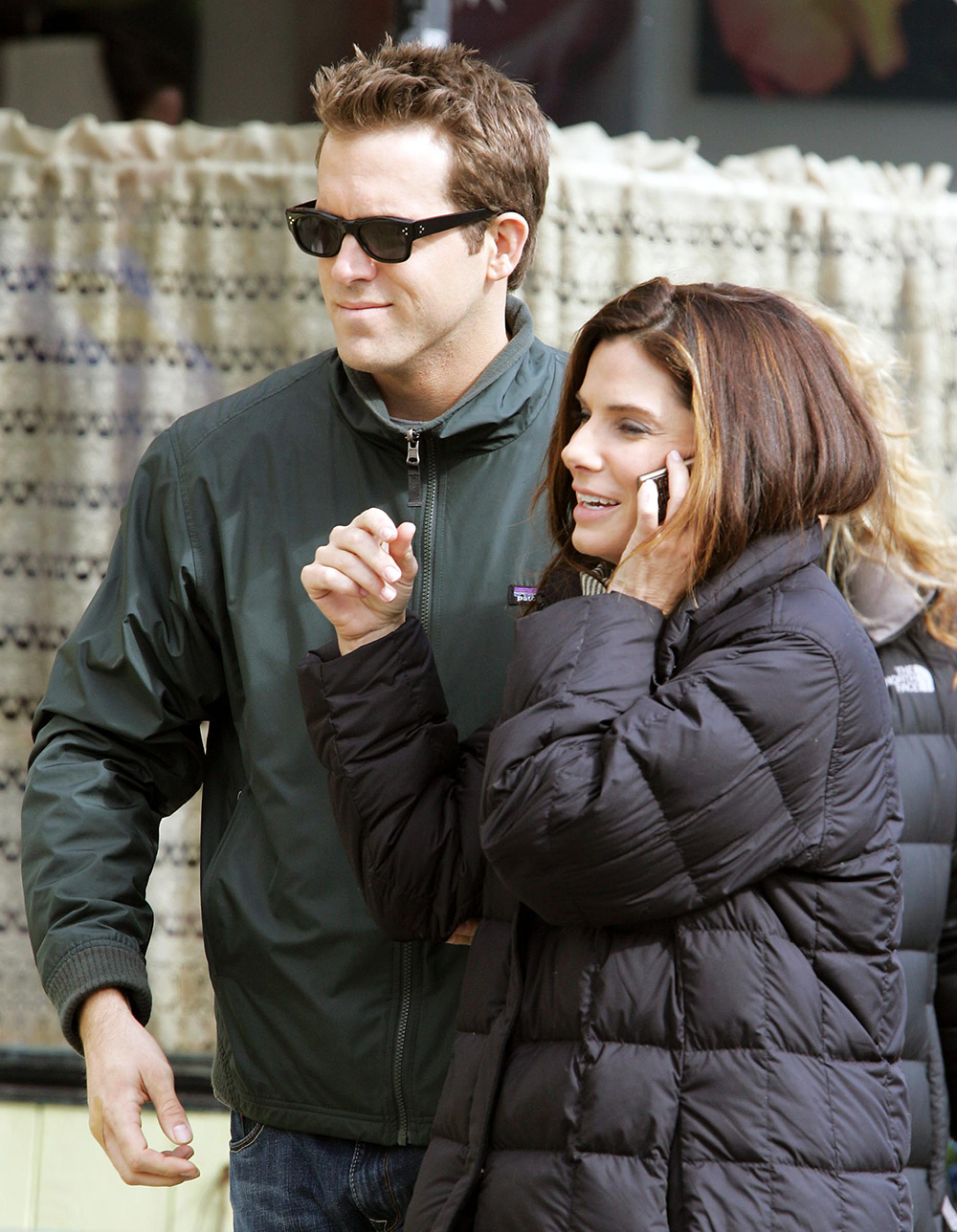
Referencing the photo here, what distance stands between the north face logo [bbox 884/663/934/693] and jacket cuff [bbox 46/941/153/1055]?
1.37 meters

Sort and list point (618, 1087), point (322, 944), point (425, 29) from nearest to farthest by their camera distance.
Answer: point (618, 1087) → point (322, 944) → point (425, 29)

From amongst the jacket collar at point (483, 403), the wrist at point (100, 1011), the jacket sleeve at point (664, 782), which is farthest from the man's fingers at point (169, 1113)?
the jacket collar at point (483, 403)

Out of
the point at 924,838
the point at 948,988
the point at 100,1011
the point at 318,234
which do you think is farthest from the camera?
the point at 948,988

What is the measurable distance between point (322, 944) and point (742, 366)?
0.97m

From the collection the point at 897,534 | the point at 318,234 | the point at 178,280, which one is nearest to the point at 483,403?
the point at 318,234

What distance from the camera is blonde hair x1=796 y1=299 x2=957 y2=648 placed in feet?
7.99

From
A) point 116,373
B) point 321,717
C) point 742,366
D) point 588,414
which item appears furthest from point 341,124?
point 116,373

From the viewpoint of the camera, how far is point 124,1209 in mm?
3643

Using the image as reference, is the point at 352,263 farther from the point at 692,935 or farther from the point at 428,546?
the point at 692,935

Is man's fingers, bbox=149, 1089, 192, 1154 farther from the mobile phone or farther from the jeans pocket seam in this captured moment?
the mobile phone

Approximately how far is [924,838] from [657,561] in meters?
1.04

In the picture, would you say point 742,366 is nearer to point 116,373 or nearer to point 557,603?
point 557,603

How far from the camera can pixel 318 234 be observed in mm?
1965


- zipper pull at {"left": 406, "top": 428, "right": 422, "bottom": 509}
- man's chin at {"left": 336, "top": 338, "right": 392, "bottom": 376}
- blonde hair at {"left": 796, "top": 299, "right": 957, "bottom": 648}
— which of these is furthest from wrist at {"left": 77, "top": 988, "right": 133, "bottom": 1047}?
blonde hair at {"left": 796, "top": 299, "right": 957, "bottom": 648}
